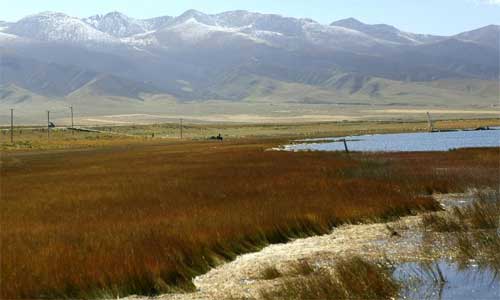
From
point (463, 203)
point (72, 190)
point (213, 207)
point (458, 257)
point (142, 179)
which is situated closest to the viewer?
point (458, 257)

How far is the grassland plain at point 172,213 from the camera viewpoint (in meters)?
15.9

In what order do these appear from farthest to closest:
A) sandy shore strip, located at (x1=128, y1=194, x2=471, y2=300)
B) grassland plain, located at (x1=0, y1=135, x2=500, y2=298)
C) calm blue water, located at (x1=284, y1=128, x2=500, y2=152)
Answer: calm blue water, located at (x1=284, y1=128, x2=500, y2=152) < grassland plain, located at (x1=0, y1=135, x2=500, y2=298) < sandy shore strip, located at (x1=128, y1=194, x2=471, y2=300)

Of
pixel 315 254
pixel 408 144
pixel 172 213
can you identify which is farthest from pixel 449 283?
pixel 408 144

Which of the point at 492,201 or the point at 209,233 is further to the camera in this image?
the point at 492,201

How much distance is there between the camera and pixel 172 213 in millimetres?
24422

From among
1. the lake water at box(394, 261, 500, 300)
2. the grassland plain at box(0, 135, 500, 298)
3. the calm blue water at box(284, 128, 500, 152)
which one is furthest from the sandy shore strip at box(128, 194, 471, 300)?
the calm blue water at box(284, 128, 500, 152)

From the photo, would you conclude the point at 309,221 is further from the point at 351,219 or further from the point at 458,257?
the point at 458,257

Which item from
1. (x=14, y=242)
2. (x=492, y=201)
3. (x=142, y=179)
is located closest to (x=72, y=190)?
(x=142, y=179)

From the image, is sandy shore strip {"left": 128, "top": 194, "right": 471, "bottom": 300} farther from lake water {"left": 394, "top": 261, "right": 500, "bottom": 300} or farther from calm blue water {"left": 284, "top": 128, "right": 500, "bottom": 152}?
calm blue water {"left": 284, "top": 128, "right": 500, "bottom": 152}

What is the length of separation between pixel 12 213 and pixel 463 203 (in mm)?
17174

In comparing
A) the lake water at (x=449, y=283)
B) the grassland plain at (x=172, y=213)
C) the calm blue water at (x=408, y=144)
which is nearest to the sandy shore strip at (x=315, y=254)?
the grassland plain at (x=172, y=213)

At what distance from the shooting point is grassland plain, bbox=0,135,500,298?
1587 cm

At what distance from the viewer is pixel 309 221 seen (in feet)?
75.4

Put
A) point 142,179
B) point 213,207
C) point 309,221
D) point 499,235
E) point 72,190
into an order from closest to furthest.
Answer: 1. point 499,235
2. point 309,221
3. point 213,207
4. point 72,190
5. point 142,179
